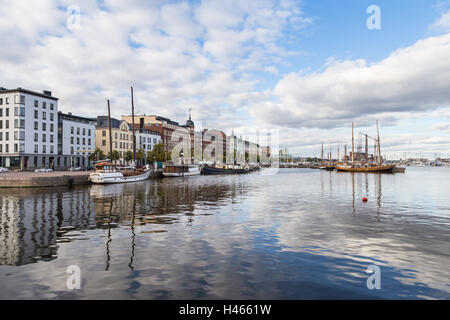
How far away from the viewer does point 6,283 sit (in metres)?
8.82

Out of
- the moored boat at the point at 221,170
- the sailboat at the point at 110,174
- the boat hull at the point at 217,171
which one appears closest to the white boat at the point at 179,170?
the boat hull at the point at 217,171

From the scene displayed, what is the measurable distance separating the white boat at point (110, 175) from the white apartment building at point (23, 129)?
33.5m

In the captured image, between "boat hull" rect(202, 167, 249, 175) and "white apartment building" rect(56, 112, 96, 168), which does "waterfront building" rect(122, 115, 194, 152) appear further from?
"boat hull" rect(202, 167, 249, 175)

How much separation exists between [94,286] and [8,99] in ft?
282

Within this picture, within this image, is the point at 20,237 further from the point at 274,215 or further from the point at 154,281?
the point at 274,215

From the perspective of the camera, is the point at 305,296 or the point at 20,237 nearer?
the point at 305,296

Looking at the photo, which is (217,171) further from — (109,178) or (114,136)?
(109,178)

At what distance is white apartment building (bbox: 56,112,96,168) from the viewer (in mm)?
86188

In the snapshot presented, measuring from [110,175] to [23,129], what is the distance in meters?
40.1

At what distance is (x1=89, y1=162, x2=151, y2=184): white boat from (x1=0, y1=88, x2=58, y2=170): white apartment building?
33452mm

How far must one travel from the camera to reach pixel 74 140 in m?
89.9

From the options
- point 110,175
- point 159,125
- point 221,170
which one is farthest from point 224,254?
point 159,125
